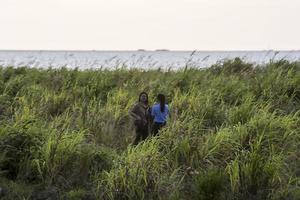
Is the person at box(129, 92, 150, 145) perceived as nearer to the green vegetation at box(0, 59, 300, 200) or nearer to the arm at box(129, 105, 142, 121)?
the arm at box(129, 105, 142, 121)

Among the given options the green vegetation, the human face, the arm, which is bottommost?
the green vegetation

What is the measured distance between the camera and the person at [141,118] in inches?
404

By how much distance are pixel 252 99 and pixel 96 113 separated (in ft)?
10.6

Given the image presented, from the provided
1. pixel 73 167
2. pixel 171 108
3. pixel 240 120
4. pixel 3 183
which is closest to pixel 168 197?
pixel 73 167

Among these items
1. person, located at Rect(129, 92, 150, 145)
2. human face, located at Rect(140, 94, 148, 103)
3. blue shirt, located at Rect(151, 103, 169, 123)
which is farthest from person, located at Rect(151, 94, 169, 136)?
human face, located at Rect(140, 94, 148, 103)

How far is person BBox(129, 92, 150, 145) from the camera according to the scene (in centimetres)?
1026

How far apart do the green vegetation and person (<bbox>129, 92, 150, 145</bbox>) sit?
0.25 meters

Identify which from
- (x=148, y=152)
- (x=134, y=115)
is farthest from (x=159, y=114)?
(x=148, y=152)

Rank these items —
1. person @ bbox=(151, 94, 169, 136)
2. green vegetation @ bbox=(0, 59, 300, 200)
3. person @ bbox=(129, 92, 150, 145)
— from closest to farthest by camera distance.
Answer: green vegetation @ bbox=(0, 59, 300, 200)
person @ bbox=(129, 92, 150, 145)
person @ bbox=(151, 94, 169, 136)

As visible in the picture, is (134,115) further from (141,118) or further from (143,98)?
(143,98)

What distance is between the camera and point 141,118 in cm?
1041

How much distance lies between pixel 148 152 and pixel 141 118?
92.3 inches

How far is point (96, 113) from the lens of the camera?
1116cm

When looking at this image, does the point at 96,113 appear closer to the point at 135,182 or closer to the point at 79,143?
the point at 79,143
